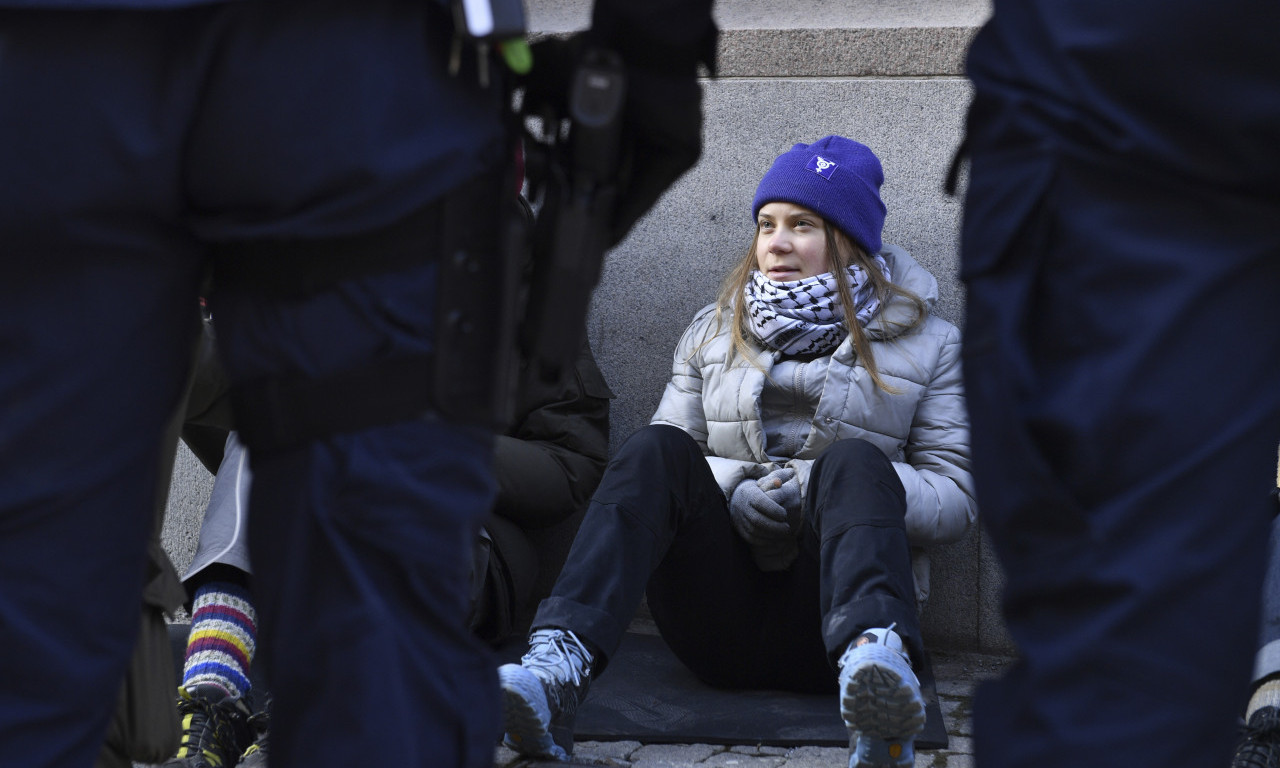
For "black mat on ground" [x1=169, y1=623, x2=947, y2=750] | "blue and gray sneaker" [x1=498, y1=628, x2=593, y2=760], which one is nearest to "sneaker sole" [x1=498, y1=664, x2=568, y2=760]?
"blue and gray sneaker" [x1=498, y1=628, x2=593, y2=760]

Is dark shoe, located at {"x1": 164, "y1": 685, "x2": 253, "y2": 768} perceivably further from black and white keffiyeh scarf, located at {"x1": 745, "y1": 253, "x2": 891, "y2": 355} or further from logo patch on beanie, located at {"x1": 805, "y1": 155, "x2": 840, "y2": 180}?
logo patch on beanie, located at {"x1": 805, "y1": 155, "x2": 840, "y2": 180}

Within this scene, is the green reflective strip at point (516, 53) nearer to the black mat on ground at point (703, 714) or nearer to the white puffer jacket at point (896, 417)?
the black mat on ground at point (703, 714)

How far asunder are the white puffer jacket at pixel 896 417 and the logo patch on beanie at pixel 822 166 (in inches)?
14.2

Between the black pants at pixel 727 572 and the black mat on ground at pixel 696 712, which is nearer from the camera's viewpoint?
the black pants at pixel 727 572

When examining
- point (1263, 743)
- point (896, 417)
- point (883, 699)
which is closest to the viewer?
point (1263, 743)

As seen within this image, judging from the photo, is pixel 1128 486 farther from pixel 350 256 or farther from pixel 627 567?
pixel 627 567

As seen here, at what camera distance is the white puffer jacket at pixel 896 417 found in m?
3.07

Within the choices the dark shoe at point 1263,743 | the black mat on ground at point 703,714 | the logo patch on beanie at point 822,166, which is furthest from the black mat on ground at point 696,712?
the logo patch on beanie at point 822,166

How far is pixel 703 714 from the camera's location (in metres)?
2.94

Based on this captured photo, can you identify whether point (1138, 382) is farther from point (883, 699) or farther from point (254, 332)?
point (883, 699)

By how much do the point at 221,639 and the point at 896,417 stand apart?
5.33ft

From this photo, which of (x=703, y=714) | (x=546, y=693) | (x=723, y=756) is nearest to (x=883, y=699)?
(x=723, y=756)

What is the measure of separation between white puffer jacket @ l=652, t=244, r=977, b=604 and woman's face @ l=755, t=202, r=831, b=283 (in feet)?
0.66

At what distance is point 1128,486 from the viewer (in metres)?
1.10
